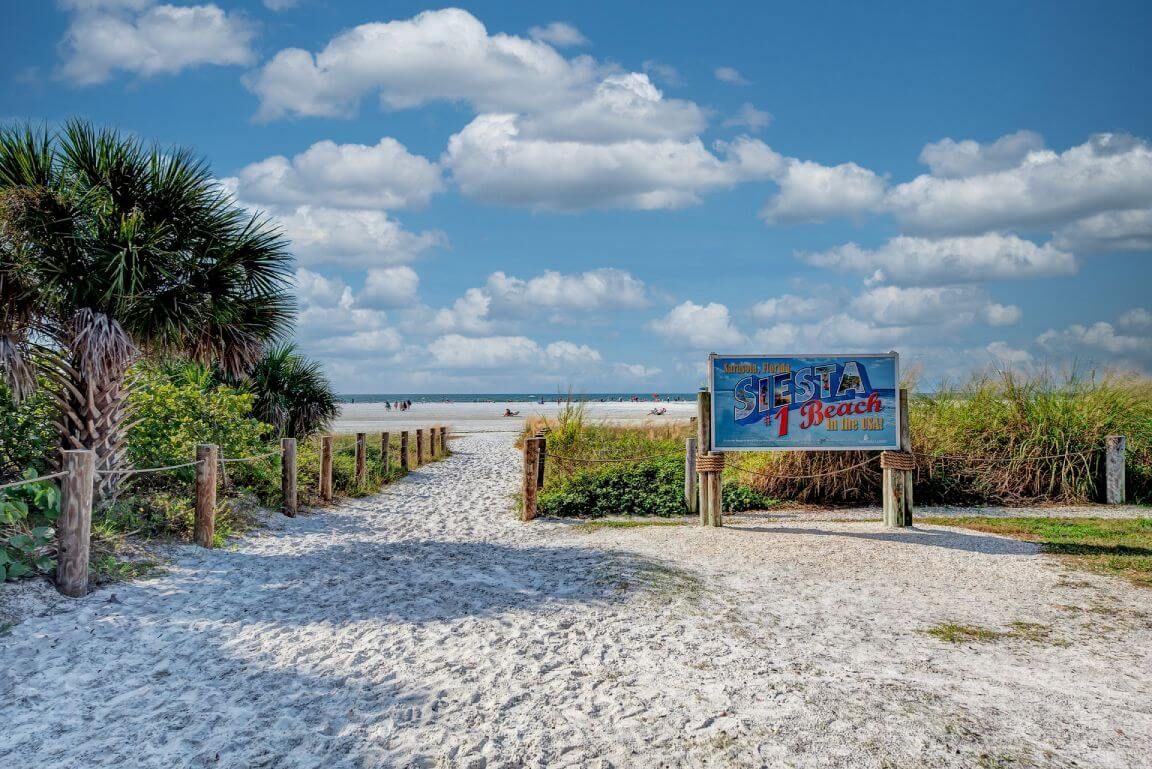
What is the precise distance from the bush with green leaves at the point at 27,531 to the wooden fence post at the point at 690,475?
7505 millimetres

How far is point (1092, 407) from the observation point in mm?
13758

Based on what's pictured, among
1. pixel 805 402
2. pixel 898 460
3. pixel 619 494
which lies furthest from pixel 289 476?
pixel 898 460

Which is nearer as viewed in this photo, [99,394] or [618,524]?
[99,394]

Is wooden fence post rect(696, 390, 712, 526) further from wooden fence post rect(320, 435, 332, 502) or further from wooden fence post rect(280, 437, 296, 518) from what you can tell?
wooden fence post rect(320, 435, 332, 502)

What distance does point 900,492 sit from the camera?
10.7 meters

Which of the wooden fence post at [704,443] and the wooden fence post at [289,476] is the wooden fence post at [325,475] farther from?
the wooden fence post at [704,443]

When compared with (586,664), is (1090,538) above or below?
above

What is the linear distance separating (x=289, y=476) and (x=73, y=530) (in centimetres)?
490

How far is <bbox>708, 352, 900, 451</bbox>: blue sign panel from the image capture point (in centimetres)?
1070

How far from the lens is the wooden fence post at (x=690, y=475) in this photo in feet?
38.4

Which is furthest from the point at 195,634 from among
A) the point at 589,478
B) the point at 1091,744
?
the point at 589,478

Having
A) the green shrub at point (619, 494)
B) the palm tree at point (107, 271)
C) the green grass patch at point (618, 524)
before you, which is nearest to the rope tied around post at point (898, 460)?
the green grass patch at point (618, 524)

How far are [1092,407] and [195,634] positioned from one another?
13.6 meters

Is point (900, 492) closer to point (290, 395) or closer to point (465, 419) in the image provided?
point (290, 395)
